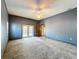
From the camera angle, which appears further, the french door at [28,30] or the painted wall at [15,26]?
the french door at [28,30]

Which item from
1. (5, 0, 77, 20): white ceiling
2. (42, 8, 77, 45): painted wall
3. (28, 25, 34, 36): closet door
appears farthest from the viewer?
(28, 25, 34, 36): closet door

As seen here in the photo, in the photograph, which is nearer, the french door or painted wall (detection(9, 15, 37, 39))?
painted wall (detection(9, 15, 37, 39))

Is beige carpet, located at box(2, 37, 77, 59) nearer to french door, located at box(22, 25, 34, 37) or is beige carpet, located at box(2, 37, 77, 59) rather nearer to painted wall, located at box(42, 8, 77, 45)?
painted wall, located at box(42, 8, 77, 45)

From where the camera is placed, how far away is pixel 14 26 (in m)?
6.82

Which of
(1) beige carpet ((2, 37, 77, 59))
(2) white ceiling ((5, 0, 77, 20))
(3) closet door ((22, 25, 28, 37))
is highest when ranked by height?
(2) white ceiling ((5, 0, 77, 20))

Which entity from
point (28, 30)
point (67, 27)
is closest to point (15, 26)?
point (28, 30)

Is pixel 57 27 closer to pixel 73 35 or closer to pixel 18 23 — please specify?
pixel 73 35

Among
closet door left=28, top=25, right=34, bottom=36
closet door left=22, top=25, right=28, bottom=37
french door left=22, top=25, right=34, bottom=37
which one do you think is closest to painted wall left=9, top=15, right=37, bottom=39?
closet door left=22, top=25, right=28, bottom=37

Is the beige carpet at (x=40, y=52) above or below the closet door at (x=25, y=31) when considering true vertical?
below

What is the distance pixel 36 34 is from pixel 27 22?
7.67 feet

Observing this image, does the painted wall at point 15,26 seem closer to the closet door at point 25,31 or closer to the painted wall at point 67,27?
the closet door at point 25,31

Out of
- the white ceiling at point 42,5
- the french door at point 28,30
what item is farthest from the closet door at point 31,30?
the white ceiling at point 42,5

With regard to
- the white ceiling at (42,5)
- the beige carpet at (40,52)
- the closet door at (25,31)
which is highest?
the white ceiling at (42,5)

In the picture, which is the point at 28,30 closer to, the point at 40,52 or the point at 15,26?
the point at 15,26
